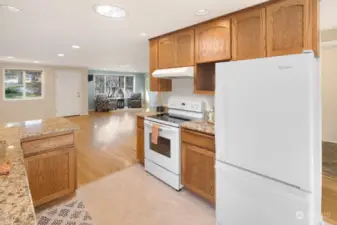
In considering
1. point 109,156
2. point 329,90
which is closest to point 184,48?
point 109,156

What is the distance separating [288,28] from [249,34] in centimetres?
37

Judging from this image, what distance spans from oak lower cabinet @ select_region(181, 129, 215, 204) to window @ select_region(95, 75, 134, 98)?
9.14 m

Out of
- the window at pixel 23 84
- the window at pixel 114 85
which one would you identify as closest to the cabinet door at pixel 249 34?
the window at pixel 23 84

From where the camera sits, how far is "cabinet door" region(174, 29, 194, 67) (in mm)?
2766

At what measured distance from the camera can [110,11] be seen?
7.17 ft

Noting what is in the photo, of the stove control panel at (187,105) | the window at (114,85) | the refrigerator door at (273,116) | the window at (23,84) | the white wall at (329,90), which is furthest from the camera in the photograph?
the window at (114,85)

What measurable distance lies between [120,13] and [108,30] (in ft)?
2.46

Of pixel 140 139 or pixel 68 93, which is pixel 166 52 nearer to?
pixel 140 139

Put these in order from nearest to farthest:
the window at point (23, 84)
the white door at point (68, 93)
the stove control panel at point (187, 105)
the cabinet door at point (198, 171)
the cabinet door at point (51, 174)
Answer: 1. the cabinet door at point (51, 174)
2. the cabinet door at point (198, 171)
3. the stove control panel at point (187, 105)
4. the window at point (23, 84)
5. the white door at point (68, 93)

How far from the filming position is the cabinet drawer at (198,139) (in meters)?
2.20

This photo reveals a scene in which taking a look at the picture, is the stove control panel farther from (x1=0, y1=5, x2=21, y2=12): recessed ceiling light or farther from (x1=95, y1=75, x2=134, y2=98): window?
(x1=95, y1=75, x2=134, y2=98): window

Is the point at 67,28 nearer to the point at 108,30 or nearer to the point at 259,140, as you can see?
the point at 108,30

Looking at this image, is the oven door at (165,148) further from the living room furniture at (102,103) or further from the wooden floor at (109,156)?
the living room furniture at (102,103)

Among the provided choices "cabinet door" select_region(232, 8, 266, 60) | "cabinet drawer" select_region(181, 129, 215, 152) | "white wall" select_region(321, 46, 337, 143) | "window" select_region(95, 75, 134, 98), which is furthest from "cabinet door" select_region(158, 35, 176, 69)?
"window" select_region(95, 75, 134, 98)
